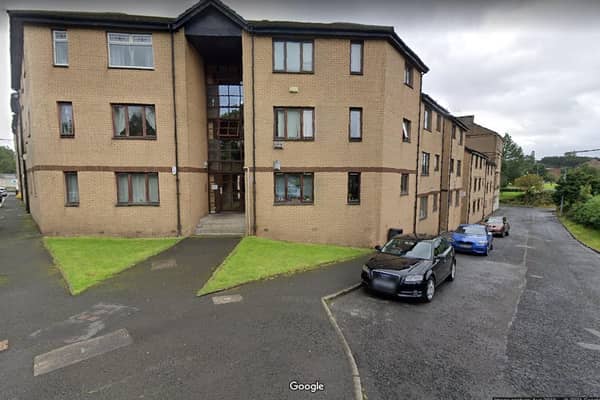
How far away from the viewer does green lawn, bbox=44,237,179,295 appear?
772cm

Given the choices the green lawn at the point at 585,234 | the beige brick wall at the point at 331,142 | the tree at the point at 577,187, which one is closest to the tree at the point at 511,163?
the tree at the point at 577,187

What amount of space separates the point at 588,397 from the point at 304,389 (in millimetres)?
4165

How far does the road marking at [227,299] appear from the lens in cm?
651

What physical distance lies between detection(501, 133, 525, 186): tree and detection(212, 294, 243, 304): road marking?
3302 inches

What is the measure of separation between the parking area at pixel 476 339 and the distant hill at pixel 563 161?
442ft

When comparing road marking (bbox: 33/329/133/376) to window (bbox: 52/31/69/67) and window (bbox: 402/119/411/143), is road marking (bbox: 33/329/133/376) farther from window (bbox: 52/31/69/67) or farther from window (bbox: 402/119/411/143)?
window (bbox: 402/119/411/143)

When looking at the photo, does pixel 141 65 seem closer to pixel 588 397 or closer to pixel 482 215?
pixel 588 397

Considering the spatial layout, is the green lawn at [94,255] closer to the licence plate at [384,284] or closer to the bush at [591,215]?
the licence plate at [384,284]

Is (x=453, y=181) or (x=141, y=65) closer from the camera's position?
(x=141, y=65)

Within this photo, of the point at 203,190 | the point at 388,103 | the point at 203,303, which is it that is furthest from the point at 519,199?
the point at 203,303

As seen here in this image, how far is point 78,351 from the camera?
4.54 metres

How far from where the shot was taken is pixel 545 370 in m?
4.61

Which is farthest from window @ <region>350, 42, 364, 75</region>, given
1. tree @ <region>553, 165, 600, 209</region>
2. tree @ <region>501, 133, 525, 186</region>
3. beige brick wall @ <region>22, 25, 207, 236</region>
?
tree @ <region>501, 133, 525, 186</region>

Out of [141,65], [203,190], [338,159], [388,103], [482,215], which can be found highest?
Answer: [141,65]
